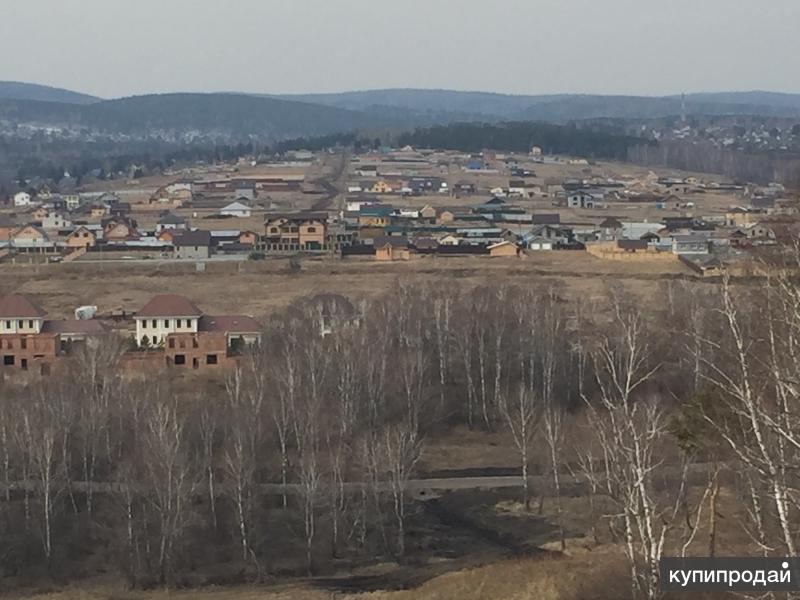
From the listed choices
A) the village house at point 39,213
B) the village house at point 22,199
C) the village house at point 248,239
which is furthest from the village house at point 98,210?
the village house at point 248,239

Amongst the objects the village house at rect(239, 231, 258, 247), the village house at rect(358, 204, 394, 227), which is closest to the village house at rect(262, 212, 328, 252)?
the village house at rect(239, 231, 258, 247)

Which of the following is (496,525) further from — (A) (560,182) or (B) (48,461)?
(A) (560,182)

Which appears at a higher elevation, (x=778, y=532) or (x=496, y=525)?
(x=778, y=532)

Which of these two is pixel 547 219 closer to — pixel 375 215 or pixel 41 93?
pixel 375 215

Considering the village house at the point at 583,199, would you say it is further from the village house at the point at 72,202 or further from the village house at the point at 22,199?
the village house at the point at 22,199

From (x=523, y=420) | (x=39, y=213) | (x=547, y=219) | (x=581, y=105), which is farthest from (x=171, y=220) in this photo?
(x=581, y=105)

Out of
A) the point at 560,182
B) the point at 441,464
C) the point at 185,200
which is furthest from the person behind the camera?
the point at 560,182

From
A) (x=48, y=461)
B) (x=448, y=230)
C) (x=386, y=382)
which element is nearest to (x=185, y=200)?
(x=448, y=230)
